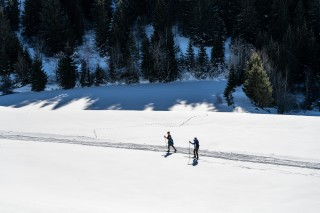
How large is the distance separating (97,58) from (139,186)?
43.1 m

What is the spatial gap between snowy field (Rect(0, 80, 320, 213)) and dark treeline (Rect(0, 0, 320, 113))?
48.7 ft

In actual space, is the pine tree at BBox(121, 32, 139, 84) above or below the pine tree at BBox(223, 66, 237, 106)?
above

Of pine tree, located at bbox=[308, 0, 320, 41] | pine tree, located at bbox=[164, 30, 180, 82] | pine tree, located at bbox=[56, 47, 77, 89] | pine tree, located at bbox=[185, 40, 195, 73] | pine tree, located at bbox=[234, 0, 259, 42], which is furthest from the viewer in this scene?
pine tree, located at bbox=[234, 0, 259, 42]

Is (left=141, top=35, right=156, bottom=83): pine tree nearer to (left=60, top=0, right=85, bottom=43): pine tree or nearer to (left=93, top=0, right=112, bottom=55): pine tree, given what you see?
(left=93, top=0, right=112, bottom=55): pine tree

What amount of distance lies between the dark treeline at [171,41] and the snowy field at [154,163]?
14.8 meters

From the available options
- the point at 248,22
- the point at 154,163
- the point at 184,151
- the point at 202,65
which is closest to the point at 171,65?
the point at 202,65

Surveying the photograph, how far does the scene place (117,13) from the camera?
60.0m

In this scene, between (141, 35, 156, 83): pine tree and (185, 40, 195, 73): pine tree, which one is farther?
(185, 40, 195, 73): pine tree

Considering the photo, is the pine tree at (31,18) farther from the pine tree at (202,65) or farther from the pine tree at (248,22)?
the pine tree at (248,22)

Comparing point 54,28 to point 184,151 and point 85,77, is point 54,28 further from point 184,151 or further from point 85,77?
point 184,151

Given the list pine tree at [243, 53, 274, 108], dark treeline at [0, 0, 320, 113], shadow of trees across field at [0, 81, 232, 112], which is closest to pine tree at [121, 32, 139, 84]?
dark treeline at [0, 0, 320, 113]

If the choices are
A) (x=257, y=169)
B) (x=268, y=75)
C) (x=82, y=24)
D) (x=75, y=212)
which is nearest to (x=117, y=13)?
(x=82, y=24)

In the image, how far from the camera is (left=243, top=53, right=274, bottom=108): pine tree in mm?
37156

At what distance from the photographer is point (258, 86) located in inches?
1473
